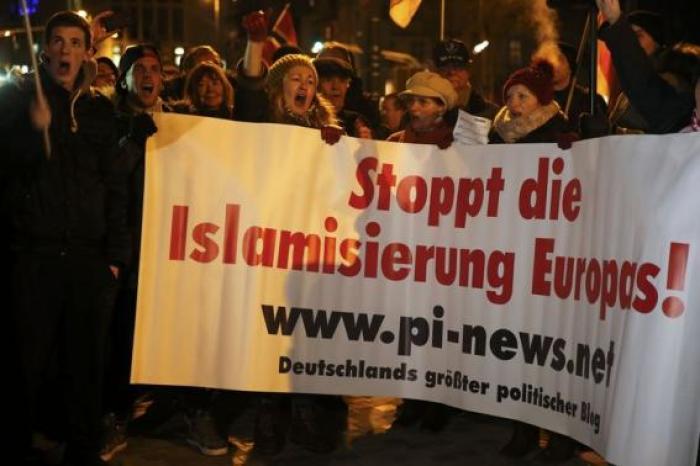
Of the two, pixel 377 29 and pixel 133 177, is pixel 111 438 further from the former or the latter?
pixel 377 29

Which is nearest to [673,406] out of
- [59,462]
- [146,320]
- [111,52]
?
[146,320]

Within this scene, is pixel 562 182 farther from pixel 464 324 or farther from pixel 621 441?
pixel 621 441

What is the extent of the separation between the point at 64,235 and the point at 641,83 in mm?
2597

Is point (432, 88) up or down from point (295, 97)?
up

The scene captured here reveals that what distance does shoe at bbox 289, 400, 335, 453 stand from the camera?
515cm

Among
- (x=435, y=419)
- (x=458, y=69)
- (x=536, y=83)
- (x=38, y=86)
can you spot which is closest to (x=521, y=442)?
(x=435, y=419)

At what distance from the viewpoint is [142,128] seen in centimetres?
486

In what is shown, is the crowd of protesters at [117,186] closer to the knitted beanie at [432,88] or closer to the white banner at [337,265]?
the knitted beanie at [432,88]

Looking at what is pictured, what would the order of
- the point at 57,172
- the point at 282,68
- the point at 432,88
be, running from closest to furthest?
the point at 57,172
the point at 282,68
the point at 432,88

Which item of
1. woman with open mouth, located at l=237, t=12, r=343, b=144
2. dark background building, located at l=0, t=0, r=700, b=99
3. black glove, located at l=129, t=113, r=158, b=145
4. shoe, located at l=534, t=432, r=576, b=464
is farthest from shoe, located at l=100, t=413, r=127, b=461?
dark background building, located at l=0, t=0, r=700, b=99

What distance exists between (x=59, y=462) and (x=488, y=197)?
95.3 inches

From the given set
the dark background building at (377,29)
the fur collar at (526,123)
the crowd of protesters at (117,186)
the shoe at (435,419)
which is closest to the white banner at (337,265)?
the crowd of protesters at (117,186)

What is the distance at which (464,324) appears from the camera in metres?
4.85

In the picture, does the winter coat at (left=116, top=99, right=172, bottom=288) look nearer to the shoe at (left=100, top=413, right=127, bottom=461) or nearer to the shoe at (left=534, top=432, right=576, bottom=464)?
the shoe at (left=100, top=413, right=127, bottom=461)
